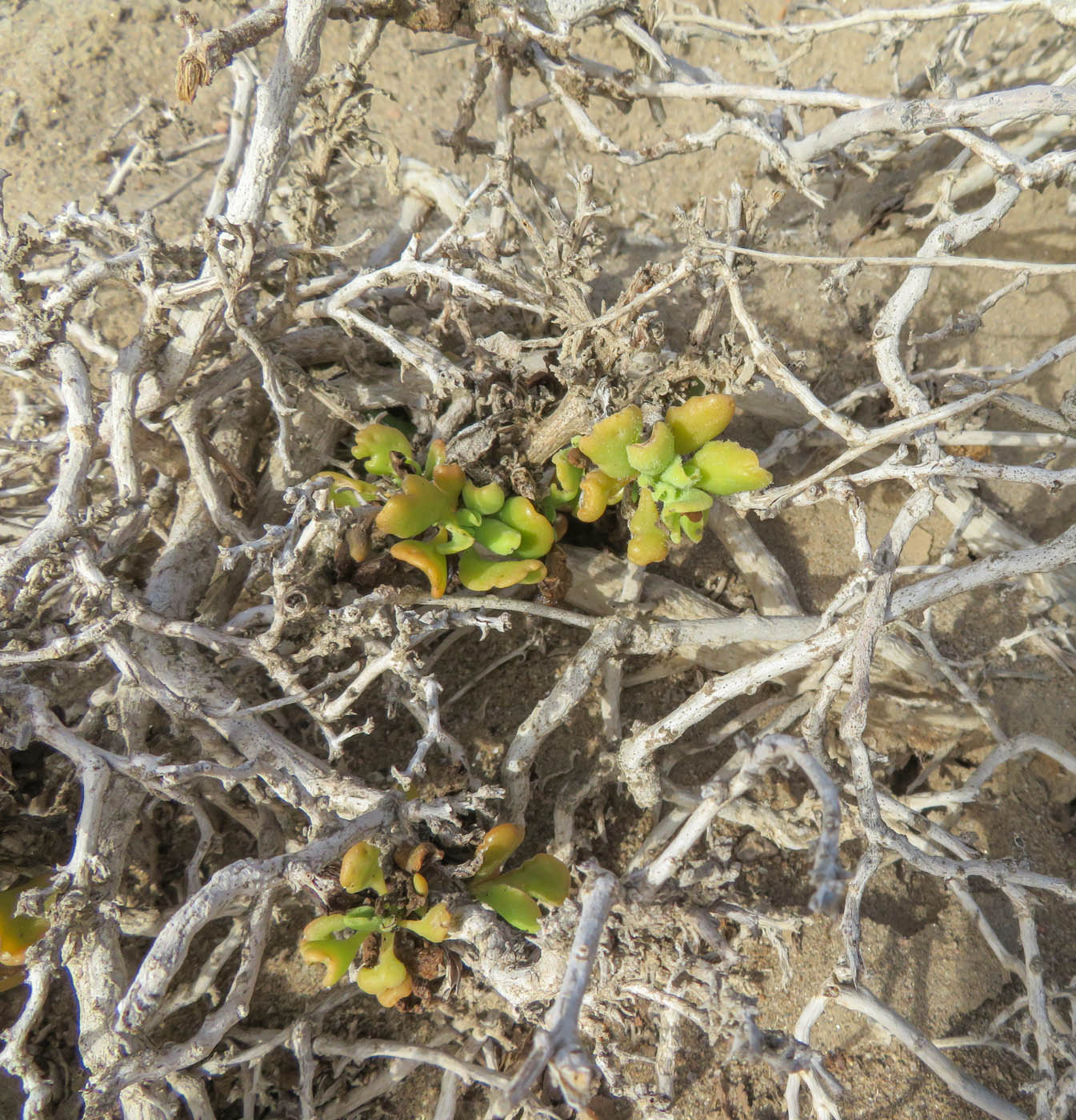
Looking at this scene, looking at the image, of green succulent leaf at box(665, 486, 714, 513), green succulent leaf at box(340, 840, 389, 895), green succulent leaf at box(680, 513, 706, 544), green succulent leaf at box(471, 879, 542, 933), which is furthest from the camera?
green succulent leaf at box(680, 513, 706, 544)

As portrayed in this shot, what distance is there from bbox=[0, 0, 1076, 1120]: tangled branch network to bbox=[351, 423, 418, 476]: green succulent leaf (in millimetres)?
141

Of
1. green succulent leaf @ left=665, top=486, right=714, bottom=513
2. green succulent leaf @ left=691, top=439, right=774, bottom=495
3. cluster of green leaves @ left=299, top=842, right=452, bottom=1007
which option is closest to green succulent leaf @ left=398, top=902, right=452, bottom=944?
cluster of green leaves @ left=299, top=842, right=452, bottom=1007

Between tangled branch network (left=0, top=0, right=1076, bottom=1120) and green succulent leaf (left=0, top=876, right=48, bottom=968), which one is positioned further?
green succulent leaf (left=0, top=876, right=48, bottom=968)

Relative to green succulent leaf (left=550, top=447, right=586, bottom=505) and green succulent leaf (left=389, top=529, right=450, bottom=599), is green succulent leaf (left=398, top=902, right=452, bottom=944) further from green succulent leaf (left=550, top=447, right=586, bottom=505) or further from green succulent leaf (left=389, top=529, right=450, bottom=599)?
green succulent leaf (left=550, top=447, right=586, bottom=505)

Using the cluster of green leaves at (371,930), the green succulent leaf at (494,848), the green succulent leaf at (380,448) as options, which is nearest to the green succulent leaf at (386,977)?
the cluster of green leaves at (371,930)

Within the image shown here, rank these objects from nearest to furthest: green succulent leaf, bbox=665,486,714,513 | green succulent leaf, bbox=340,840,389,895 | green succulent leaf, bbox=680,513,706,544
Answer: green succulent leaf, bbox=340,840,389,895, green succulent leaf, bbox=665,486,714,513, green succulent leaf, bbox=680,513,706,544

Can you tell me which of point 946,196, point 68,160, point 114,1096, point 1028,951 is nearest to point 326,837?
point 114,1096

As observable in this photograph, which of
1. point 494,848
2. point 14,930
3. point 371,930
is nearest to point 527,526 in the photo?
point 494,848

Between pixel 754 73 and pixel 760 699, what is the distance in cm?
291

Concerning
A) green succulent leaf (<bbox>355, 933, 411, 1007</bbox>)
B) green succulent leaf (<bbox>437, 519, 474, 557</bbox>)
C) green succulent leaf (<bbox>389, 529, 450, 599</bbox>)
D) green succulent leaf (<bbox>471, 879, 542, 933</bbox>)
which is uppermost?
green succulent leaf (<bbox>437, 519, 474, 557</bbox>)

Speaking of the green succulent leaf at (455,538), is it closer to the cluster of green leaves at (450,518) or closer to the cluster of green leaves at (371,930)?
the cluster of green leaves at (450,518)

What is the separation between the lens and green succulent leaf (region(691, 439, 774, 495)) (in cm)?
179

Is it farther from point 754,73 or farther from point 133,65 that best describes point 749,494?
point 133,65

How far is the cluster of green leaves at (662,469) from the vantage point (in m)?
1.78
